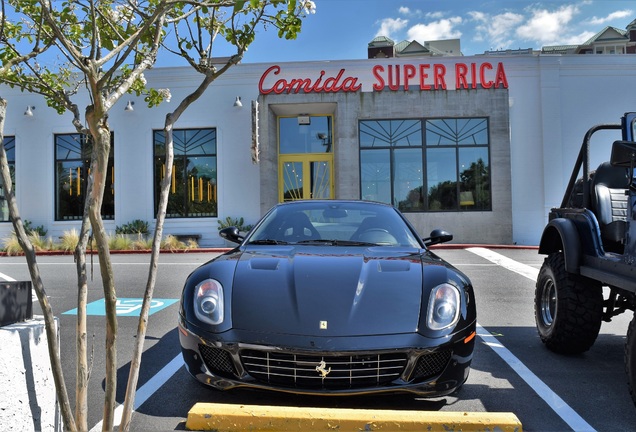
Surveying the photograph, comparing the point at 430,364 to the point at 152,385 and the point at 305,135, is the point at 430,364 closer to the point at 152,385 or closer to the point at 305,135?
the point at 152,385

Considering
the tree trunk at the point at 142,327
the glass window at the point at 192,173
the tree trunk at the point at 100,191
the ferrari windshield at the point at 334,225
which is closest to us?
the tree trunk at the point at 100,191

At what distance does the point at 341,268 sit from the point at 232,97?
48.5 ft

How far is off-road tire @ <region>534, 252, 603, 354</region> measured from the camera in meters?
4.15

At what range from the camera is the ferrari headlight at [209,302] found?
309 cm

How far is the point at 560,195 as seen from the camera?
54.3 feet

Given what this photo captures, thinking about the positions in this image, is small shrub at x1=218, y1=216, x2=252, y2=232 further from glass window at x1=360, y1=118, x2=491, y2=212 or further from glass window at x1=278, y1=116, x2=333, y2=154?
glass window at x1=360, y1=118, x2=491, y2=212

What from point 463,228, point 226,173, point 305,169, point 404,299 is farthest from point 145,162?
point 404,299

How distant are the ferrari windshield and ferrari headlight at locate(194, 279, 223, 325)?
1065mm

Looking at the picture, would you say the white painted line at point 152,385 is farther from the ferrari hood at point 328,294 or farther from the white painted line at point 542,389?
the white painted line at point 542,389

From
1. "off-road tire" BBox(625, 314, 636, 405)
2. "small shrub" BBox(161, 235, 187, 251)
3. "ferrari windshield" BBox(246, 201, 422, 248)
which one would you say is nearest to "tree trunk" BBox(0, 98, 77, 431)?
"ferrari windshield" BBox(246, 201, 422, 248)

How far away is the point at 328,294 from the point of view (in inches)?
123

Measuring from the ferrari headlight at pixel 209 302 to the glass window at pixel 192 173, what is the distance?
1426cm

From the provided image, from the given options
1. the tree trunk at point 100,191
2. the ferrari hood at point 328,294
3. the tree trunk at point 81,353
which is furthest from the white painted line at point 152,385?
the tree trunk at point 100,191

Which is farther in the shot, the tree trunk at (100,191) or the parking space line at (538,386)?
the parking space line at (538,386)
